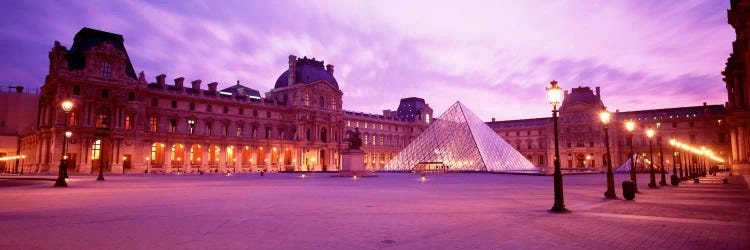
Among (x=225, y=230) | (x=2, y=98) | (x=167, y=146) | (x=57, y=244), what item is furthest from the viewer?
(x=2, y=98)

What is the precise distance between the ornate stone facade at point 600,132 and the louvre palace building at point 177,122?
2758 centimetres

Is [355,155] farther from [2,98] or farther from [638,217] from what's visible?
[2,98]

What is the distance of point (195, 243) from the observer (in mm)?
5629

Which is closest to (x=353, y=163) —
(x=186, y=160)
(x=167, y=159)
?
(x=186, y=160)

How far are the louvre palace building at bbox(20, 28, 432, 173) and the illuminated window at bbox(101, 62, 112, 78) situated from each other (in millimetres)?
83

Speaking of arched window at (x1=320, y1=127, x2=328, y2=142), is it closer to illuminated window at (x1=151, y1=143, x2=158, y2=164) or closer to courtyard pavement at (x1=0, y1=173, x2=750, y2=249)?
illuminated window at (x1=151, y1=143, x2=158, y2=164)

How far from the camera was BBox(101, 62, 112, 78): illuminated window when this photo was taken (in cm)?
4275

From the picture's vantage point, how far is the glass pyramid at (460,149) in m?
43.9

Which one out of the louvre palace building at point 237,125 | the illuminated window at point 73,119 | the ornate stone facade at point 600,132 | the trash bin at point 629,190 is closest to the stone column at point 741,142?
the louvre palace building at point 237,125

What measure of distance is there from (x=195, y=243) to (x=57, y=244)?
5.29ft

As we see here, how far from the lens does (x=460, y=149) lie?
45.0 meters

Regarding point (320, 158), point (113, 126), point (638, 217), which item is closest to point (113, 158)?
point (113, 126)

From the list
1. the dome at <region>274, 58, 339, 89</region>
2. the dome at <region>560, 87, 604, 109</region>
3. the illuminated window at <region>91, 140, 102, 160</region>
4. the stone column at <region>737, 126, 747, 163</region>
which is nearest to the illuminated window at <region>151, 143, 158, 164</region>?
the illuminated window at <region>91, 140, 102, 160</region>

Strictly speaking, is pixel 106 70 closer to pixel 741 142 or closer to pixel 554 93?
pixel 554 93
